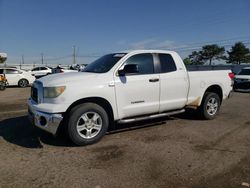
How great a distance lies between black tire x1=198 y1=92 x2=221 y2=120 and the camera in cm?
660

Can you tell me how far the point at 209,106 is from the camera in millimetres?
6746

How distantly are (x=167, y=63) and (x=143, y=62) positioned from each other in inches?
27.8

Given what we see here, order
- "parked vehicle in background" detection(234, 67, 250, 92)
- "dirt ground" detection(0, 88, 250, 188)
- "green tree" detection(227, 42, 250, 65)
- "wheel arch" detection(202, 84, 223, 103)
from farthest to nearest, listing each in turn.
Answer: "green tree" detection(227, 42, 250, 65) < "parked vehicle in background" detection(234, 67, 250, 92) < "wheel arch" detection(202, 84, 223, 103) < "dirt ground" detection(0, 88, 250, 188)

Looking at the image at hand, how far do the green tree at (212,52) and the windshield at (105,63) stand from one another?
2693 inches

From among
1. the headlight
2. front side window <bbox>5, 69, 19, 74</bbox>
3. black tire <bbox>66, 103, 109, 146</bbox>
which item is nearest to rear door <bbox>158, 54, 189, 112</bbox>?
black tire <bbox>66, 103, 109, 146</bbox>

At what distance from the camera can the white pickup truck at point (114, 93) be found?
4496 millimetres

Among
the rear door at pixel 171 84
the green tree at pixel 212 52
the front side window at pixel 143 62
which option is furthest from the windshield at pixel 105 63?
the green tree at pixel 212 52

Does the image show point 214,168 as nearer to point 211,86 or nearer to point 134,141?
point 134,141

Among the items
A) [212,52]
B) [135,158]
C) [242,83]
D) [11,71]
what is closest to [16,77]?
[11,71]

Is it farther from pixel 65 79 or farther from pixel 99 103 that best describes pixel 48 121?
pixel 99 103

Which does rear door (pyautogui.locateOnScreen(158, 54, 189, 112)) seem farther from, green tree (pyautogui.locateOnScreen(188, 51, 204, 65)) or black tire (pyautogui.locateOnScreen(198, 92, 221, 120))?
green tree (pyautogui.locateOnScreen(188, 51, 204, 65))

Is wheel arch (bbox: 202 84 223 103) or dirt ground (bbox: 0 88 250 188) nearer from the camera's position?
dirt ground (bbox: 0 88 250 188)

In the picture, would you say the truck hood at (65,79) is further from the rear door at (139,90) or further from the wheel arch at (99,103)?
the rear door at (139,90)

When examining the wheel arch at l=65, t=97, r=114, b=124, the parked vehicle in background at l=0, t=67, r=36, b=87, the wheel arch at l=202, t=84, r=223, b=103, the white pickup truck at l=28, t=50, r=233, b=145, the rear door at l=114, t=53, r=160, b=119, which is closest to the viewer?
the white pickup truck at l=28, t=50, r=233, b=145
